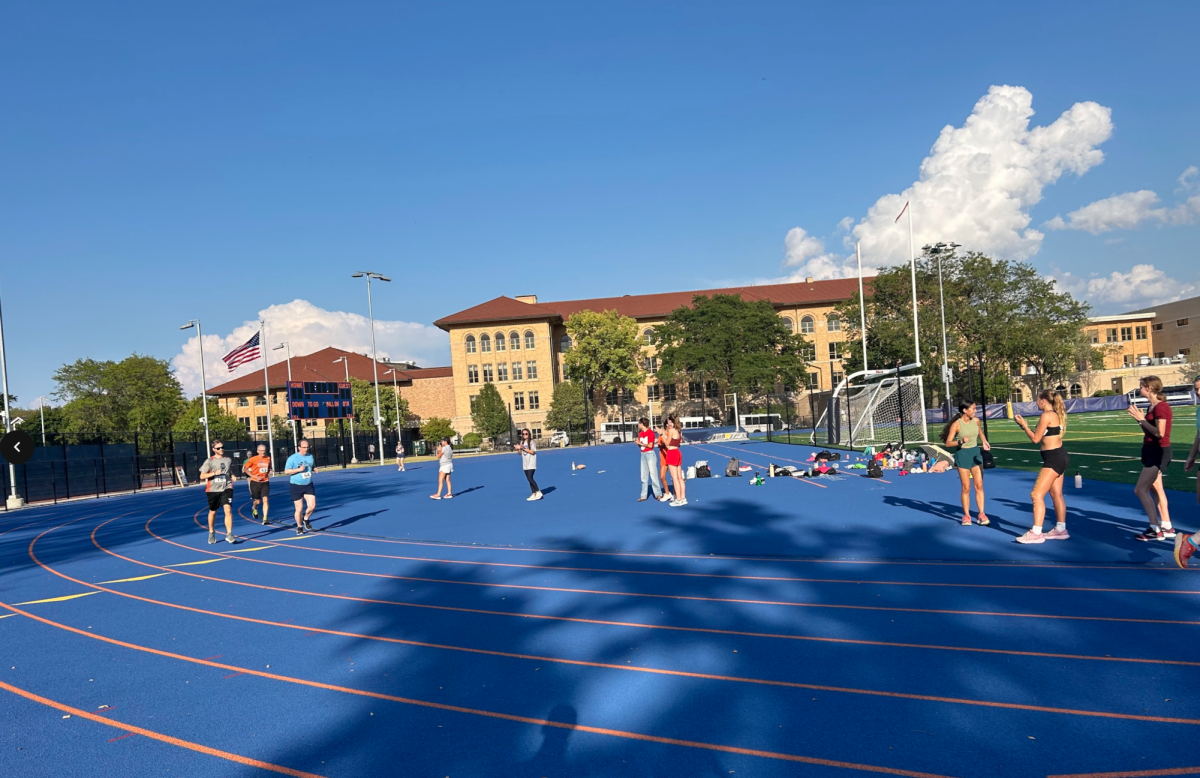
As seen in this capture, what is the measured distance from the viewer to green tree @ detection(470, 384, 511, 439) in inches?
2613

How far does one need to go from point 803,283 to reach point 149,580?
81968 millimetres

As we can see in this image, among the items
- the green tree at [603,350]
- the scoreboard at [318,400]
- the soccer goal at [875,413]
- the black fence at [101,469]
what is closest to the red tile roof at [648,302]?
the green tree at [603,350]

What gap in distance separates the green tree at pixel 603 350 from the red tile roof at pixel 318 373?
1854 cm

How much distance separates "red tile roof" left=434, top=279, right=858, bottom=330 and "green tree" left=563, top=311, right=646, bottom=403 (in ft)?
12.0

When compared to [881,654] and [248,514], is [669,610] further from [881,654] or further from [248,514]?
[248,514]

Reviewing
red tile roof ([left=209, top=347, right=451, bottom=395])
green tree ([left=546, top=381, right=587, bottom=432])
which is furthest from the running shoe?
red tile roof ([left=209, top=347, right=451, bottom=395])

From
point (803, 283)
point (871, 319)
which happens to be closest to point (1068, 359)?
point (871, 319)

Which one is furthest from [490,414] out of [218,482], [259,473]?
[218,482]

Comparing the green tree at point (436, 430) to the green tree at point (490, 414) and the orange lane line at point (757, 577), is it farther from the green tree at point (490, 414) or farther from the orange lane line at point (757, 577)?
the orange lane line at point (757, 577)

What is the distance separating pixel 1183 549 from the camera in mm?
7656

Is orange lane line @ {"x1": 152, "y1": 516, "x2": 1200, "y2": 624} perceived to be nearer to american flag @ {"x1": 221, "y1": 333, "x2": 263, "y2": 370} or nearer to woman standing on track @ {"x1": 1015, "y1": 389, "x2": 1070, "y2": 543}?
woman standing on track @ {"x1": 1015, "y1": 389, "x2": 1070, "y2": 543}

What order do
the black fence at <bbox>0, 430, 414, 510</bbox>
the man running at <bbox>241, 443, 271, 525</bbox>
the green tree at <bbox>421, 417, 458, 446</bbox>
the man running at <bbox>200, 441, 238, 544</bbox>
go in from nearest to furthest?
the man running at <bbox>200, 441, 238, 544</bbox> → the man running at <bbox>241, 443, 271, 525</bbox> → the black fence at <bbox>0, 430, 414, 510</bbox> → the green tree at <bbox>421, 417, 458, 446</bbox>

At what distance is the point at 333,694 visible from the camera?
569cm

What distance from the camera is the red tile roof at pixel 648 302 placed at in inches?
3014
